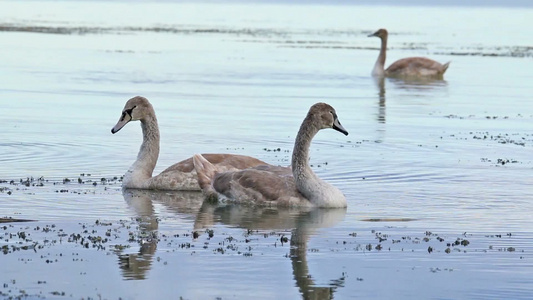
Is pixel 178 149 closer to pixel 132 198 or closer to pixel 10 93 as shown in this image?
Result: pixel 132 198

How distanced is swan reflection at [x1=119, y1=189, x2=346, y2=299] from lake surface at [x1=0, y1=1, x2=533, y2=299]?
3cm

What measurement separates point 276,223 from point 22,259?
11.7 feet

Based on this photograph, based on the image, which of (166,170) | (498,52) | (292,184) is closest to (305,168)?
(292,184)

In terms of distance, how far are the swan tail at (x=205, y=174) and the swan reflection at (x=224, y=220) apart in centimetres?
15

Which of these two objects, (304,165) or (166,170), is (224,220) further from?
(166,170)

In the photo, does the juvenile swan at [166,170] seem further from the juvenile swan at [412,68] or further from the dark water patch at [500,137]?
the juvenile swan at [412,68]

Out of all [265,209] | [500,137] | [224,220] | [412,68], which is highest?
[412,68]

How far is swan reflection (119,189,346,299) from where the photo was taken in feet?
35.4

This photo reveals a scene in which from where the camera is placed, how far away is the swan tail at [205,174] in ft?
51.6

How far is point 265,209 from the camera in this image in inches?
587

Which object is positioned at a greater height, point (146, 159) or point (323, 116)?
point (323, 116)

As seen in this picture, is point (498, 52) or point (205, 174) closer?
point (205, 174)

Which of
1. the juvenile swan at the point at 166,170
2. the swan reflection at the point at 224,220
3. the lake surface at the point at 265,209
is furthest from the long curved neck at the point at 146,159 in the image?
the lake surface at the point at 265,209

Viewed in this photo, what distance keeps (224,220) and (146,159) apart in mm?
3099
